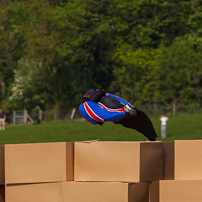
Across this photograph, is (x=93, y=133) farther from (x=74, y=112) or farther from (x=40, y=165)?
(x=40, y=165)

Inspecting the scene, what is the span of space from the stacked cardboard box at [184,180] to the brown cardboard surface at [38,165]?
132 centimetres

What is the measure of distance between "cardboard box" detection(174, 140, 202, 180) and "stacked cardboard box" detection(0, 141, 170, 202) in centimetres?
19

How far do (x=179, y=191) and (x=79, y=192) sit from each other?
1.36 meters

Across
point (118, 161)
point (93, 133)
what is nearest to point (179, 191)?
point (118, 161)

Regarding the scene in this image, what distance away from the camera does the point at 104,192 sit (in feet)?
26.1

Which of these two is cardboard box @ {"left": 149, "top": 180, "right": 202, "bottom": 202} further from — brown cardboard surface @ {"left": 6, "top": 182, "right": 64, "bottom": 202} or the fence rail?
the fence rail

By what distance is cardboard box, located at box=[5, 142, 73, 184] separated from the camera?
26.9 feet

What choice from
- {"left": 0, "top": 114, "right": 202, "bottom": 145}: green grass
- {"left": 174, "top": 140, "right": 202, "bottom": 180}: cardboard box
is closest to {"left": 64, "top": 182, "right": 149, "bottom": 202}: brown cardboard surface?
{"left": 174, "top": 140, "right": 202, "bottom": 180}: cardboard box

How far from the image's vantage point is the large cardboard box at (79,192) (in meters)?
7.92

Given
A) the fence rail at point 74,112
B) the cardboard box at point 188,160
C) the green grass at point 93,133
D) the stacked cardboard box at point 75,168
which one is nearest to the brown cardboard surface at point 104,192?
the stacked cardboard box at point 75,168

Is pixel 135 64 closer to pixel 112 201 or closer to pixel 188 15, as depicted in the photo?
pixel 188 15

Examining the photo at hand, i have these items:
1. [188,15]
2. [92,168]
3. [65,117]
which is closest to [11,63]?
[65,117]

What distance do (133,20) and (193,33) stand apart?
251 inches

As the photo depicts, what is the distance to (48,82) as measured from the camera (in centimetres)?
5462
